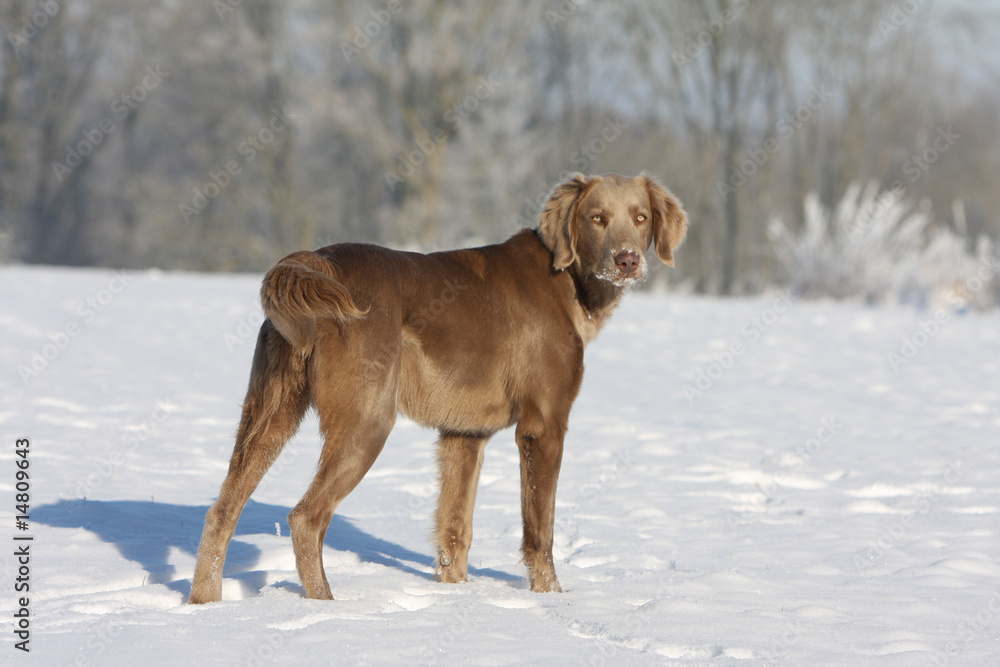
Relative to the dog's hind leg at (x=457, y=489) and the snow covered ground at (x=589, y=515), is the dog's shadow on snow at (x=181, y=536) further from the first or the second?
the dog's hind leg at (x=457, y=489)

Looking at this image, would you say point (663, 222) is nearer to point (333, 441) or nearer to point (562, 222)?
point (562, 222)

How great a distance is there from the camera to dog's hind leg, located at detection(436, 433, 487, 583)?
13.3ft

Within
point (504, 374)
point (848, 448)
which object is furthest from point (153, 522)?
point (848, 448)

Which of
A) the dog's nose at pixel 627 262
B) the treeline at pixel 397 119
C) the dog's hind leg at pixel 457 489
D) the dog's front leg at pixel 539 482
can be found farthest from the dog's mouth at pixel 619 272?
the treeline at pixel 397 119

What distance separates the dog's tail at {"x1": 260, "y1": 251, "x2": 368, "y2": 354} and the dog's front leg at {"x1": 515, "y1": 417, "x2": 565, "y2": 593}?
39.3 inches

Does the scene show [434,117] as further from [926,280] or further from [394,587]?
[394,587]

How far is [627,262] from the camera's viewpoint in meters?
3.84

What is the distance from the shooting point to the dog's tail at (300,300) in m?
3.14

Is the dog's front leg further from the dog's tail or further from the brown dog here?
the dog's tail

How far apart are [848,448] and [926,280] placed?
820 centimetres

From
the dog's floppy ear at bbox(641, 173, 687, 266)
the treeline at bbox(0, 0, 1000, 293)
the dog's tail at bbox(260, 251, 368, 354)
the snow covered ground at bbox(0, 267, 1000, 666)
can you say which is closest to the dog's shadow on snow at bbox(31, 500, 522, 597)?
the snow covered ground at bbox(0, 267, 1000, 666)

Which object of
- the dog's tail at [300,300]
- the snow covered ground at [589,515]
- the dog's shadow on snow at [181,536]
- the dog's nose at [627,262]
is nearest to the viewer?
the snow covered ground at [589,515]

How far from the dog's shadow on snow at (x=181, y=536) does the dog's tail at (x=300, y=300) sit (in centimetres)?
101

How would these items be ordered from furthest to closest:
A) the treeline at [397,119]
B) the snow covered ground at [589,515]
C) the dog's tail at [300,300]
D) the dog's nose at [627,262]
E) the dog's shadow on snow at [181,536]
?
the treeline at [397,119]
the dog's nose at [627,262]
the dog's shadow on snow at [181,536]
the dog's tail at [300,300]
the snow covered ground at [589,515]
